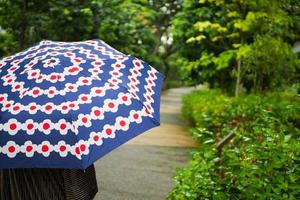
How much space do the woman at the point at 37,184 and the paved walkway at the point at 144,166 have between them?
9.33 ft

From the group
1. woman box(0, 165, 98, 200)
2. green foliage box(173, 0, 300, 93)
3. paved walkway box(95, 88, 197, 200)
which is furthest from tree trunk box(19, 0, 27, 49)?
woman box(0, 165, 98, 200)

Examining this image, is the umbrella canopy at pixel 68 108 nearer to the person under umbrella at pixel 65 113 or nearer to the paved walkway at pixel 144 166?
the person under umbrella at pixel 65 113

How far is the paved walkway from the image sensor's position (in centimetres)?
639

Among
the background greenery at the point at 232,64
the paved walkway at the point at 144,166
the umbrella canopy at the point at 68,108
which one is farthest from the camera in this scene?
the paved walkway at the point at 144,166


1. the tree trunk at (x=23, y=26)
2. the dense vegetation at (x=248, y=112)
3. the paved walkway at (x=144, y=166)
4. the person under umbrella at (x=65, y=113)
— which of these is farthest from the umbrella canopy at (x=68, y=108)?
the tree trunk at (x=23, y=26)

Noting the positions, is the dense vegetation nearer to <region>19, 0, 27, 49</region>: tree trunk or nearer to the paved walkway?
the paved walkway

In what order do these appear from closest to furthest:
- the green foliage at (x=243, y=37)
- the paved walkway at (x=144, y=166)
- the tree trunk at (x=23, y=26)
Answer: the paved walkway at (x=144, y=166) < the green foliage at (x=243, y=37) < the tree trunk at (x=23, y=26)

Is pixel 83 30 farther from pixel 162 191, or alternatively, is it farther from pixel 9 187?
pixel 9 187

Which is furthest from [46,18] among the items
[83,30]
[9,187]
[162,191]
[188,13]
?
[9,187]

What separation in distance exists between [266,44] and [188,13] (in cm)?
659

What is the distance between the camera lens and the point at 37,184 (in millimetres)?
3084

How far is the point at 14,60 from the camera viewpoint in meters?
3.36

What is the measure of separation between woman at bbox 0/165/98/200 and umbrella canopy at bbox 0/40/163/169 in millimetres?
327

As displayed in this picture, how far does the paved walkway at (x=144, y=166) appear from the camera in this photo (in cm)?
639
